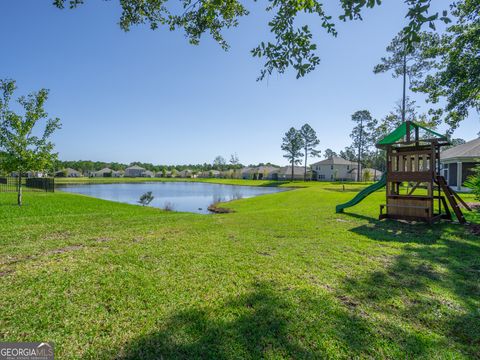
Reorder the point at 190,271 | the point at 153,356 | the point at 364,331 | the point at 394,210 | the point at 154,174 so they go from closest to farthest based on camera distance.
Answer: the point at 153,356, the point at 364,331, the point at 190,271, the point at 394,210, the point at 154,174

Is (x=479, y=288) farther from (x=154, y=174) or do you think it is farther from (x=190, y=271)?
(x=154, y=174)

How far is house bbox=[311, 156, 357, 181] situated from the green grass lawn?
2463 inches

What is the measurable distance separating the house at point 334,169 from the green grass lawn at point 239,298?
205ft

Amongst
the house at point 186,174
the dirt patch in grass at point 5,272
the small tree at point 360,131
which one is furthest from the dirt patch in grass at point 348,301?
the house at point 186,174

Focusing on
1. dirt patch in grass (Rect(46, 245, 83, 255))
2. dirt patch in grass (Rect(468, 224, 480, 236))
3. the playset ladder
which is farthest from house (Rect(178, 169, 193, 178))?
dirt patch in grass (Rect(46, 245, 83, 255))

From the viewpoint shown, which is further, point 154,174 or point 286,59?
point 154,174

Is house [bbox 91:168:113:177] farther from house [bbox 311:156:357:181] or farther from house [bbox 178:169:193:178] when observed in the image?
house [bbox 311:156:357:181]

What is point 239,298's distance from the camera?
3236 millimetres

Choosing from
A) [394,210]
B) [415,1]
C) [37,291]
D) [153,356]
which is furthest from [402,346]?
[394,210]

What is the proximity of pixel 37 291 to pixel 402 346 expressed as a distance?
13.5 feet

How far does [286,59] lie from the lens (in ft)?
10.2

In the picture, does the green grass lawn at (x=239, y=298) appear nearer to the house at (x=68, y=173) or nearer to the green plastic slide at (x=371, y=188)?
the green plastic slide at (x=371, y=188)

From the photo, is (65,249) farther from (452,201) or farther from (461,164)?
(461,164)

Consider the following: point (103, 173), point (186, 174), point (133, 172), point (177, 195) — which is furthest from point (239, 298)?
point (133, 172)
